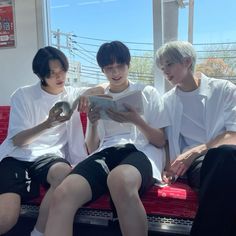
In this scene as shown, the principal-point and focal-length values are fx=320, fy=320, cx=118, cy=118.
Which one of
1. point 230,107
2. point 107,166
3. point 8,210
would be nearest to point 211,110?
point 230,107

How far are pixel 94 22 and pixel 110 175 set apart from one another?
138cm

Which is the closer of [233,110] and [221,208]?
[221,208]

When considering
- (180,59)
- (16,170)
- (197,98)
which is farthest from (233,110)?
(16,170)

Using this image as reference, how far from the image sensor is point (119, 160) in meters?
1.62

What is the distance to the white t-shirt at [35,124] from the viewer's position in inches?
69.6

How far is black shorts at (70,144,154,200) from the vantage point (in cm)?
145

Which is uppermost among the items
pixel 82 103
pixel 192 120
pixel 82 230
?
pixel 82 103

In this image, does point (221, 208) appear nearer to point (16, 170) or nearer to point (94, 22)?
point (16, 170)

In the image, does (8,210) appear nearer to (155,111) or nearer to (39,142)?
(39,142)

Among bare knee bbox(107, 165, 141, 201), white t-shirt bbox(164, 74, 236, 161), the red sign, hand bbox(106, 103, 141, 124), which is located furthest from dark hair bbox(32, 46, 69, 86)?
the red sign

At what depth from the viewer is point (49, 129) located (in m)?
1.84

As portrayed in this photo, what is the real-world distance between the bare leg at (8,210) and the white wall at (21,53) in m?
1.25

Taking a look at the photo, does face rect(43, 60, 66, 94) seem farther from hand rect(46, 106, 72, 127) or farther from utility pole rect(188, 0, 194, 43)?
utility pole rect(188, 0, 194, 43)

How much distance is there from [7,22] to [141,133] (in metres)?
1.57
